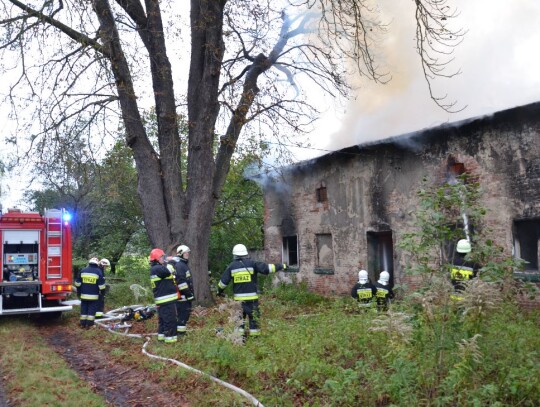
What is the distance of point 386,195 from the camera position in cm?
1321

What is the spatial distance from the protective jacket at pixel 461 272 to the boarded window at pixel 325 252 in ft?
22.2

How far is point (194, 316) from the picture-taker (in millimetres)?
11352

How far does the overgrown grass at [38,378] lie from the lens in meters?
6.03

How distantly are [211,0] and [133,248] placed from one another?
51.2 ft

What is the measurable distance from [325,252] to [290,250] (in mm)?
1950

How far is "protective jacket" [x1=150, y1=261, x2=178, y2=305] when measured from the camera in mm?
8820

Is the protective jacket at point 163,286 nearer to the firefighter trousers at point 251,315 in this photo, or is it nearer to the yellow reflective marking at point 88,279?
the firefighter trousers at point 251,315

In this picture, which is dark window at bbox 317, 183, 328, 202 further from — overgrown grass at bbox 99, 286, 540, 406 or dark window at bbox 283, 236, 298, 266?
overgrown grass at bbox 99, 286, 540, 406

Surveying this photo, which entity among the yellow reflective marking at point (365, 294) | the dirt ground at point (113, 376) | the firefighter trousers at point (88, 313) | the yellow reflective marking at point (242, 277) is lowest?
the dirt ground at point (113, 376)

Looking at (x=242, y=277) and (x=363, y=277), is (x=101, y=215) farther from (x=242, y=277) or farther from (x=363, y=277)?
(x=242, y=277)

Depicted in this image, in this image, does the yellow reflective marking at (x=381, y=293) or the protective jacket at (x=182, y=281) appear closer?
the protective jacket at (x=182, y=281)

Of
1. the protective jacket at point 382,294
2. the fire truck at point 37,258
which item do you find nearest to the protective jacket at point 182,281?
the protective jacket at point 382,294

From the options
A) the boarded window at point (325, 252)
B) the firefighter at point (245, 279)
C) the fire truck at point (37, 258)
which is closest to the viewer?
the firefighter at point (245, 279)

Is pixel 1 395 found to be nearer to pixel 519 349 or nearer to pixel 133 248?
pixel 519 349
